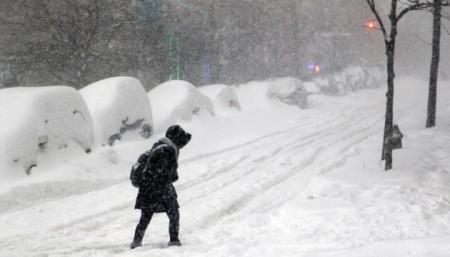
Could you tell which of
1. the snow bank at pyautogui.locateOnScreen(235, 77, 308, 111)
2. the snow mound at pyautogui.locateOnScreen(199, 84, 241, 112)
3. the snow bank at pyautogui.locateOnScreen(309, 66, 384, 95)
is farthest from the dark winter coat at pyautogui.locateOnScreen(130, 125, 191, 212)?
the snow bank at pyautogui.locateOnScreen(309, 66, 384, 95)

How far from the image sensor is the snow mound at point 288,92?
89.7 ft

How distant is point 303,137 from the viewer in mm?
17625

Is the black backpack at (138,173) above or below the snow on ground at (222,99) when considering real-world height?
above

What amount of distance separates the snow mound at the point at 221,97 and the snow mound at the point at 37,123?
9.51m

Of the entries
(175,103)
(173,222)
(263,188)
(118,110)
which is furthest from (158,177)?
(175,103)

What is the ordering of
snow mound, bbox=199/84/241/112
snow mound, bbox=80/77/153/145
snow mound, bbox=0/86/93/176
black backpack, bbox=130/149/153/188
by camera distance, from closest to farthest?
black backpack, bbox=130/149/153/188 < snow mound, bbox=0/86/93/176 < snow mound, bbox=80/77/153/145 < snow mound, bbox=199/84/241/112

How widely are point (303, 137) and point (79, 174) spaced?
8542 mm

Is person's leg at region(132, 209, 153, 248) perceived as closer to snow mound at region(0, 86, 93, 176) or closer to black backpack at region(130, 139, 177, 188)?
black backpack at region(130, 139, 177, 188)

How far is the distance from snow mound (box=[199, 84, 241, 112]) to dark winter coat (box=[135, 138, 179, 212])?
15411 mm

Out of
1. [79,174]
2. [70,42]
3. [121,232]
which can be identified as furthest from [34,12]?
[121,232]

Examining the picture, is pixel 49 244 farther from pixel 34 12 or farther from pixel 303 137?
pixel 34 12

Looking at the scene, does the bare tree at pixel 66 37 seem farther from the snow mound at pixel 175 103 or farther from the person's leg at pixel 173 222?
the person's leg at pixel 173 222

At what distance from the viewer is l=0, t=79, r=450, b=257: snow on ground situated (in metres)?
6.68

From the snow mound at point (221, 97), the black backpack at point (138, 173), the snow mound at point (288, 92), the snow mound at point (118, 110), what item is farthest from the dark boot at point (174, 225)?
the snow mound at point (288, 92)
